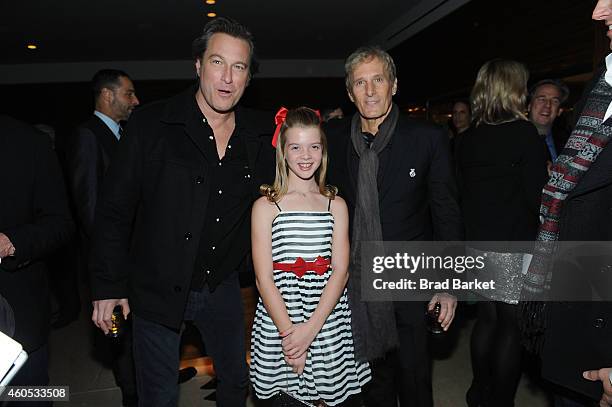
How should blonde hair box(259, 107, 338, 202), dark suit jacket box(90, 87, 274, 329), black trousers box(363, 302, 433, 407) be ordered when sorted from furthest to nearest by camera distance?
black trousers box(363, 302, 433, 407)
blonde hair box(259, 107, 338, 202)
dark suit jacket box(90, 87, 274, 329)

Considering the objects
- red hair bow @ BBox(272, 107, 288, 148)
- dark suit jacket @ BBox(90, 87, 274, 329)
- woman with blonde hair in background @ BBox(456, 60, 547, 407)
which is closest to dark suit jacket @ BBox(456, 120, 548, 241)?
woman with blonde hair in background @ BBox(456, 60, 547, 407)

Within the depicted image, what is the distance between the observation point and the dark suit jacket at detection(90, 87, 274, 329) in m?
1.80

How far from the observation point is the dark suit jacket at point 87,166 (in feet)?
8.66

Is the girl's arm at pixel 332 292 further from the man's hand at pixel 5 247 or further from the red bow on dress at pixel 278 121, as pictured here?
the man's hand at pixel 5 247

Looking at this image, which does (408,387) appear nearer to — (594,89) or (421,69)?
(594,89)

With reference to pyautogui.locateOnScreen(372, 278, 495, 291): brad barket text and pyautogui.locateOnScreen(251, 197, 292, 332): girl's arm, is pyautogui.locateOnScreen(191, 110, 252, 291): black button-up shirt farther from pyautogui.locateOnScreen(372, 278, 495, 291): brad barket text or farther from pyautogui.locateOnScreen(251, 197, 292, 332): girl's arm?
pyautogui.locateOnScreen(372, 278, 495, 291): brad barket text

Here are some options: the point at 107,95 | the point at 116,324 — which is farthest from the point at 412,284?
the point at 107,95

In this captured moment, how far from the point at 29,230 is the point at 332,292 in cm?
111

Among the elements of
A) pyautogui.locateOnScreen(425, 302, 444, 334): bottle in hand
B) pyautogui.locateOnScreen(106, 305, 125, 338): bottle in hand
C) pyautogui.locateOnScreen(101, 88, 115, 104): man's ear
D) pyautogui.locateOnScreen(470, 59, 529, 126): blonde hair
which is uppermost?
pyautogui.locateOnScreen(101, 88, 115, 104): man's ear

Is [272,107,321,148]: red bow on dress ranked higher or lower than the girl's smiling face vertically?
higher

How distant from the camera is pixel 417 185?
6.73ft

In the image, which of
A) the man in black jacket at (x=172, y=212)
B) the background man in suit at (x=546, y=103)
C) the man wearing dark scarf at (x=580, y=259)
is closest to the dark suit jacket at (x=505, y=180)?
the background man in suit at (x=546, y=103)

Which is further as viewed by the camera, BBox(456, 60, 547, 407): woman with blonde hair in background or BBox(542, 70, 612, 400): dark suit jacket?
BBox(456, 60, 547, 407): woman with blonde hair in background

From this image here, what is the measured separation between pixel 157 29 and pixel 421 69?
4.17 m
